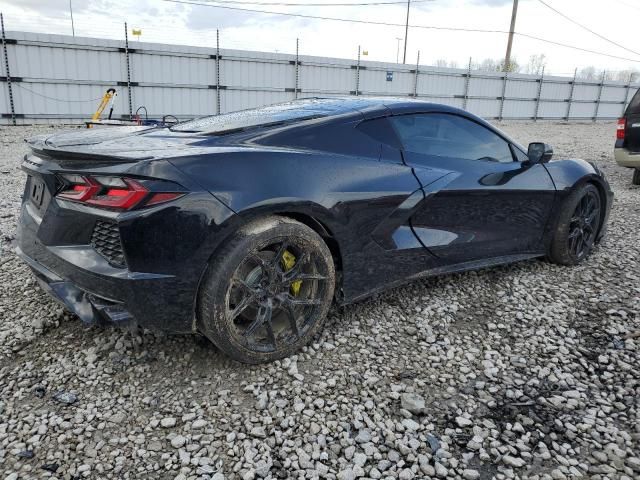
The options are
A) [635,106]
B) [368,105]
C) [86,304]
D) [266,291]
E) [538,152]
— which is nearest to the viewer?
[86,304]

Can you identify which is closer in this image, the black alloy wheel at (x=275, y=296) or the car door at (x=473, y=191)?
the black alloy wheel at (x=275, y=296)

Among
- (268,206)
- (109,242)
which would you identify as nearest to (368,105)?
(268,206)

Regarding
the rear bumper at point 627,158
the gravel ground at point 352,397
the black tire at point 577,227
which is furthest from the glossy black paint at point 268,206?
the rear bumper at point 627,158

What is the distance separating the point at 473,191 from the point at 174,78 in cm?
1450

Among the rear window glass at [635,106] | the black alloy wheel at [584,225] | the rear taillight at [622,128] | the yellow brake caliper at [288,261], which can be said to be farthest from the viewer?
the rear taillight at [622,128]

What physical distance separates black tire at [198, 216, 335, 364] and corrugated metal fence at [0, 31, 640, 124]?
14.4 meters

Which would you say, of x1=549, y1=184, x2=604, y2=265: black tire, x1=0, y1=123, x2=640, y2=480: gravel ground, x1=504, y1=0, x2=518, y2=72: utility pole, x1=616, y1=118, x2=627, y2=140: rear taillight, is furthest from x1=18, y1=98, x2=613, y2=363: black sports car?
x1=504, y1=0, x2=518, y2=72: utility pole

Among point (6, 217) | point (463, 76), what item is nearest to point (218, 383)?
point (6, 217)

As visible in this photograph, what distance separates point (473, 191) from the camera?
10.7 ft

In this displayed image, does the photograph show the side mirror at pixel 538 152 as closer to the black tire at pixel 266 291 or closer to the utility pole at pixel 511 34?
the black tire at pixel 266 291

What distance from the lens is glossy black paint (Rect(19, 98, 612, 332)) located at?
7.14 ft

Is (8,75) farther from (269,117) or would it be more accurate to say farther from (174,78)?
(269,117)

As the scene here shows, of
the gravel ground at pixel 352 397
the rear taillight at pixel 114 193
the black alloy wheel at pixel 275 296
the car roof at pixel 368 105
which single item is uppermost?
the car roof at pixel 368 105

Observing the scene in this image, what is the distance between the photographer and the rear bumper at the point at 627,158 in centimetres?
769
